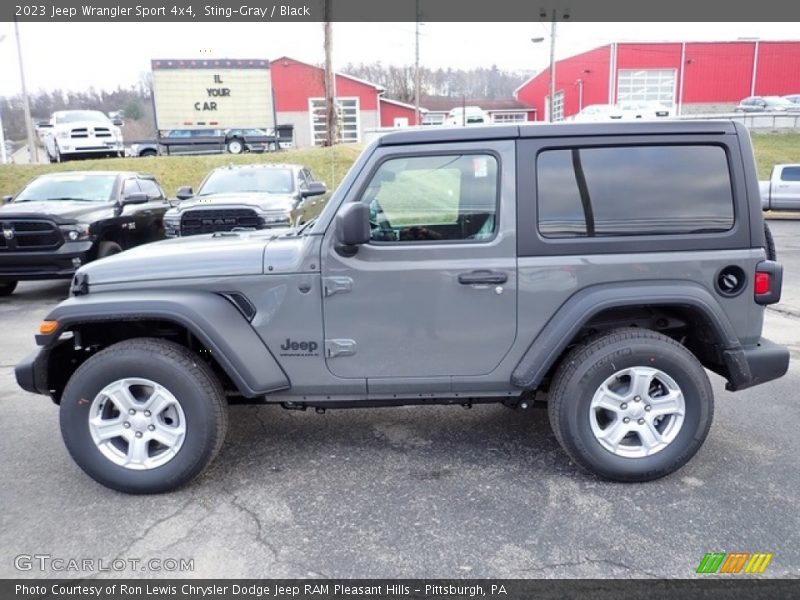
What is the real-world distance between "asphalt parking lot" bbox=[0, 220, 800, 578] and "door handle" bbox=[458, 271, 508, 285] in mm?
1140

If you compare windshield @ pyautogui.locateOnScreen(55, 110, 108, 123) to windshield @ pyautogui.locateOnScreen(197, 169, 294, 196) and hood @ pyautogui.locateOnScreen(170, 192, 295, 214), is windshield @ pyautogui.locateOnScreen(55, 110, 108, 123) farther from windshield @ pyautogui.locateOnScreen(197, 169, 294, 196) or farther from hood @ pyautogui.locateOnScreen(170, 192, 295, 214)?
hood @ pyautogui.locateOnScreen(170, 192, 295, 214)

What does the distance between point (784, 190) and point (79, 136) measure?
77.3 feet

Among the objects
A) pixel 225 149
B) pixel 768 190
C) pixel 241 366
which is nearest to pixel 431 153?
pixel 241 366

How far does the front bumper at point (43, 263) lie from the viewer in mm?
8242

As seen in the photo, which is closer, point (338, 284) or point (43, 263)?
point (338, 284)

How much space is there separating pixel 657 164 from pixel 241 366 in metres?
2.54

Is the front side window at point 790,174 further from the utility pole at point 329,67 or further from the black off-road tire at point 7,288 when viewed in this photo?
the black off-road tire at point 7,288

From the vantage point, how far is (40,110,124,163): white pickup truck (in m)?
22.2

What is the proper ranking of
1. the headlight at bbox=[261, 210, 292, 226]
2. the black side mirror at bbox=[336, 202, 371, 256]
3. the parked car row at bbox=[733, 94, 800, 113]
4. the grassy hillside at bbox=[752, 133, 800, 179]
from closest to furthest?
the black side mirror at bbox=[336, 202, 371, 256] → the headlight at bbox=[261, 210, 292, 226] → the grassy hillside at bbox=[752, 133, 800, 179] → the parked car row at bbox=[733, 94, 800, 113]

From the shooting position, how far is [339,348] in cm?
339

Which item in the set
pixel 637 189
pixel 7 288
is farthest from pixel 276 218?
pixel 637 189

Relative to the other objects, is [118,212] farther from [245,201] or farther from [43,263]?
[245,201]

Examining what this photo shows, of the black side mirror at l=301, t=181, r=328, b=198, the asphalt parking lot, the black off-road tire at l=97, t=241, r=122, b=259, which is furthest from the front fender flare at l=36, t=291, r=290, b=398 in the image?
the black side mirror at l=301, t=181, r=328, b=198

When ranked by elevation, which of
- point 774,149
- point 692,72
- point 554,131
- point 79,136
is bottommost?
point 774,149
